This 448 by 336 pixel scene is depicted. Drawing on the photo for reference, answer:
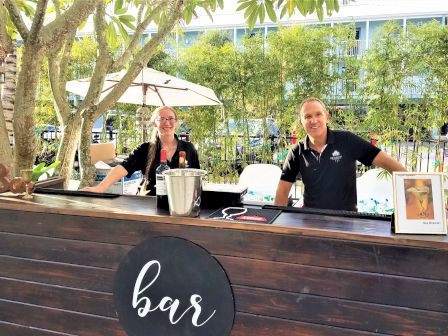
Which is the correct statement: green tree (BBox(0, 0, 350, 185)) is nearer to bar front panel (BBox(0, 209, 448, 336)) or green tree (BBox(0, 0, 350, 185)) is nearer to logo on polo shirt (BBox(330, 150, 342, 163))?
bar front panel (BBox(0, 209, 448, 336))

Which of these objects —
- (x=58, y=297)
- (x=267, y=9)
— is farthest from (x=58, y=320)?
(x=267, y=9)

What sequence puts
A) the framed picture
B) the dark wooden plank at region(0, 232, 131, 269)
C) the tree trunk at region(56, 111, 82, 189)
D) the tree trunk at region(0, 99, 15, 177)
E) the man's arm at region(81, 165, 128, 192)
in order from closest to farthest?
the framed picture < the dark wooden plank at region(0, 232, 131, 269) < the tree trunk at region(0, 99, 15, 177) < the man's arm at region(81, 165, 128, 192) < the tree trunk at region(56, 111, 82, 189)

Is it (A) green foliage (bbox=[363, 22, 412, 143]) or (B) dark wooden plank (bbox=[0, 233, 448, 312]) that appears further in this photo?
(A) green foliage (bbox=[363, 22, 412, 143])

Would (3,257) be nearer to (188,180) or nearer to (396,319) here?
(188,180)

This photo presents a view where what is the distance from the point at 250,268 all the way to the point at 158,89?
3.32m

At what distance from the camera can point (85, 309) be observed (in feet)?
5.88

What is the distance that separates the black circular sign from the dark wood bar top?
12cm

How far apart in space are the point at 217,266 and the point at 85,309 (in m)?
0.64

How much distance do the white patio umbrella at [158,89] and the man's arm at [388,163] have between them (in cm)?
240

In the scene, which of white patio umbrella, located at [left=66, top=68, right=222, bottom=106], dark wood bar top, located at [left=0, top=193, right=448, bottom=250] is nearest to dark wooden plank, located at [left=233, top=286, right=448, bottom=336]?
dark wood bar top, located at [left=0, top=193, right=448, bottom=250]

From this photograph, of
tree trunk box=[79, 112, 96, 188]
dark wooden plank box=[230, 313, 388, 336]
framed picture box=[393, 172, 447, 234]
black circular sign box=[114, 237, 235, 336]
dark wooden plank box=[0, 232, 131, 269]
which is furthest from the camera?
tree trunk box=[79, 112, 96, 188]

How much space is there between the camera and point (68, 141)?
298 centimetres

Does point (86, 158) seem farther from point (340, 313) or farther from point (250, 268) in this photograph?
point (340, 313)

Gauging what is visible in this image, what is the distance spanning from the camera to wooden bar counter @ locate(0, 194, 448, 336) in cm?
137
